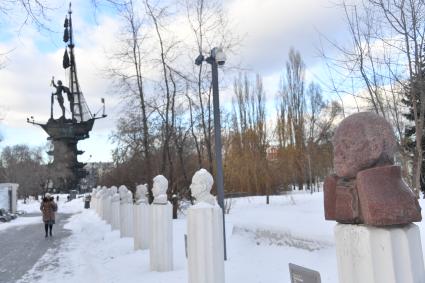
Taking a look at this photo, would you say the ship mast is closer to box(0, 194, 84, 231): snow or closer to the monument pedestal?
box(0, 194, 84, 231): snow

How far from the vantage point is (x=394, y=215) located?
281cm

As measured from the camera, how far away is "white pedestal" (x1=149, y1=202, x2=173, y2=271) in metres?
9.34

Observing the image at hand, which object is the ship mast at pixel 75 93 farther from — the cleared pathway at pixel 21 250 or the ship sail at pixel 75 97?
the cleared pathway at pixel 21 250

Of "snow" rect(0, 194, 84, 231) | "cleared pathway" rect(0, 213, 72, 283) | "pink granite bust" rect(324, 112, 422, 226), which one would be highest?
"pink granite bust" rect(324, 112, 422, 226)

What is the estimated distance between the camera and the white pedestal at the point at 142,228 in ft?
39.6

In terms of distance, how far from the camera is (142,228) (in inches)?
475

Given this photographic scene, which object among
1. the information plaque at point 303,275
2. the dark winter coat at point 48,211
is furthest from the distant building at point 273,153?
the information plaque at point 303,275

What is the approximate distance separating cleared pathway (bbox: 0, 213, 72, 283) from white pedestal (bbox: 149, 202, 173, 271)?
10.7 feet

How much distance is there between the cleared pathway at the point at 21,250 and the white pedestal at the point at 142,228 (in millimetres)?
2217

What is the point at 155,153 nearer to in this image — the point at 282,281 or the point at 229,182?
the point at 229,182

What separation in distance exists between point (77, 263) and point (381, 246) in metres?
10.5

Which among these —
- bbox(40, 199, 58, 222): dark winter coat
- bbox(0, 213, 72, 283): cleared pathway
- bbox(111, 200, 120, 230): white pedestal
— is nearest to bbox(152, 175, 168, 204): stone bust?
bbox(0, 213, 72, 283): cleared pathway

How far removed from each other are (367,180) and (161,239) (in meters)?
6.99

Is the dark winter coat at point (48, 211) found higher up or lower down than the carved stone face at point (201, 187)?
lower down
